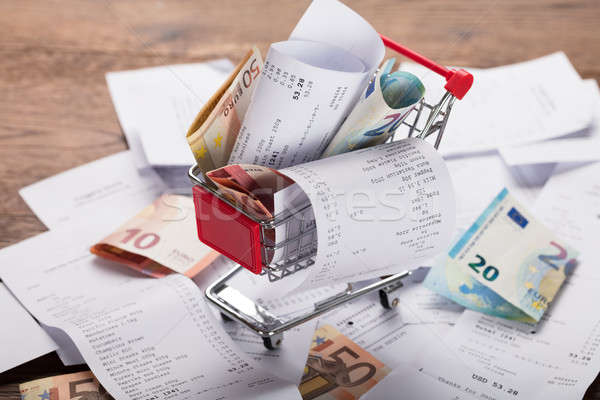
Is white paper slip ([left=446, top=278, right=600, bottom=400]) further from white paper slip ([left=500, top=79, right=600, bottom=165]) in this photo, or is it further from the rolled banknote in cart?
white paper slip ([left=500, top=79, right=600, bottom=165])

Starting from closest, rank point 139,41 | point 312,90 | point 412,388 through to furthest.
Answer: point 312,90, point 412,388, point 139,41

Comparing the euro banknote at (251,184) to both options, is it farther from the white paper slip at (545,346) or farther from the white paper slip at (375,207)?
the white paper slip at (545,346)

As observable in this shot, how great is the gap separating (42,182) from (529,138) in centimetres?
69

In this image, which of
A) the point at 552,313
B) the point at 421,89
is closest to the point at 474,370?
the point at 552,313

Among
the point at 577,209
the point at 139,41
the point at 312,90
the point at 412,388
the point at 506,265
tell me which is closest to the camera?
the point at 312,90

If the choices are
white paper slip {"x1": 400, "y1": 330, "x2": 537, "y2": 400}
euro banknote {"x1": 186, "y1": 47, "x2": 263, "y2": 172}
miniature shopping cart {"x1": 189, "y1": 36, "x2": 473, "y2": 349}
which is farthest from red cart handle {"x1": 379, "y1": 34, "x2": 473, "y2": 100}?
white paper slip {"x1": 400, "y1": 330, "x2": 537, "y2": 400}

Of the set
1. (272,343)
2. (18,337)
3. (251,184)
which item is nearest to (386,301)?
(272,343)

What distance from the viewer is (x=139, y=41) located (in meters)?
1.21

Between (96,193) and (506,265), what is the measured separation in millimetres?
534

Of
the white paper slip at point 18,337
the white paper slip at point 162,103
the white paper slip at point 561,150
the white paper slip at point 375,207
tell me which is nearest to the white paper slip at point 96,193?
the white paper slip at point 162,103

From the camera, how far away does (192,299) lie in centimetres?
76

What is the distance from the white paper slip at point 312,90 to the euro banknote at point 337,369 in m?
0.21

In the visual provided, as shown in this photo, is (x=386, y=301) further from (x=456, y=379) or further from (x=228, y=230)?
(x=228, y=230)

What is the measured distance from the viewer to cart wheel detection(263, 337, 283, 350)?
2.37 ft
